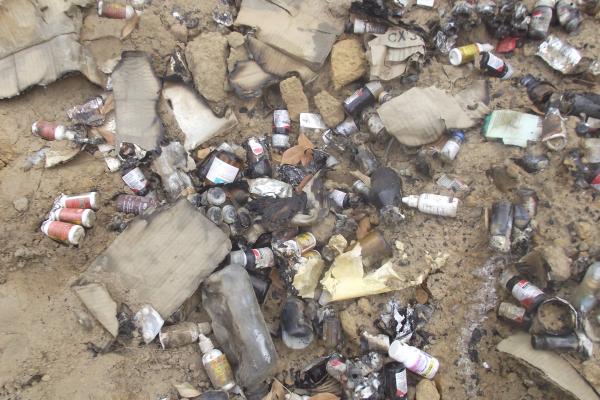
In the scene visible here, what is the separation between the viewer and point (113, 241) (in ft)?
10.7

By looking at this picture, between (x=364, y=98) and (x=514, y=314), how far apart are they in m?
1.76

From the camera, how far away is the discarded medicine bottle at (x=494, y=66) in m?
3.59

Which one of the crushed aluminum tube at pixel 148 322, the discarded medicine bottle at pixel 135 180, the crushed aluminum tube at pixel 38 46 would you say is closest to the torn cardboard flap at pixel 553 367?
the crushed aluminum tube at pixel 148 322

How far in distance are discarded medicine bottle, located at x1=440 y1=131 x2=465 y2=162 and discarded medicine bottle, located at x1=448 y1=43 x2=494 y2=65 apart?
56 cm

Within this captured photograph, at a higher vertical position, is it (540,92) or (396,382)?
(540,92)

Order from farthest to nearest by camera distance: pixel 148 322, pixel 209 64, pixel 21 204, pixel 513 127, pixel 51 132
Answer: pixel 209 64
pixel 51 132
pixel 513 127
pixel 21 204
pixel 148 322

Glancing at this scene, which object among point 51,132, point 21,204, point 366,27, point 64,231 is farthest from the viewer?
point 366,27

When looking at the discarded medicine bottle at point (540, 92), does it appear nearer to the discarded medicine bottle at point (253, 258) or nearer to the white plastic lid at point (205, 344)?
the discarded medicine bottle at point (253, 258)

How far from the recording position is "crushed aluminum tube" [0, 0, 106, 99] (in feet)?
11.7

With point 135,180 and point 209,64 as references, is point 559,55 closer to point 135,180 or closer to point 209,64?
point 209,64

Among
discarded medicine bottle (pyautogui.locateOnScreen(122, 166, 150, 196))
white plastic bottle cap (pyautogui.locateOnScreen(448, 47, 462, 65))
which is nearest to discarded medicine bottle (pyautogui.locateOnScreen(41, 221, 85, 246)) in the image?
discarded medicine bottle (pyautogui.locateOnScreen(122, 166, 150, 196))

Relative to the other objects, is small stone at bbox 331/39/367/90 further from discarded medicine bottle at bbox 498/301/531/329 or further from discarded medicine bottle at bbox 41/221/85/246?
discarded medicine bottle at bbox 41/221/85/246

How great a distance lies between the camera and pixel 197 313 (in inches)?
128

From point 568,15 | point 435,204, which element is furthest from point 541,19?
point 435,204
